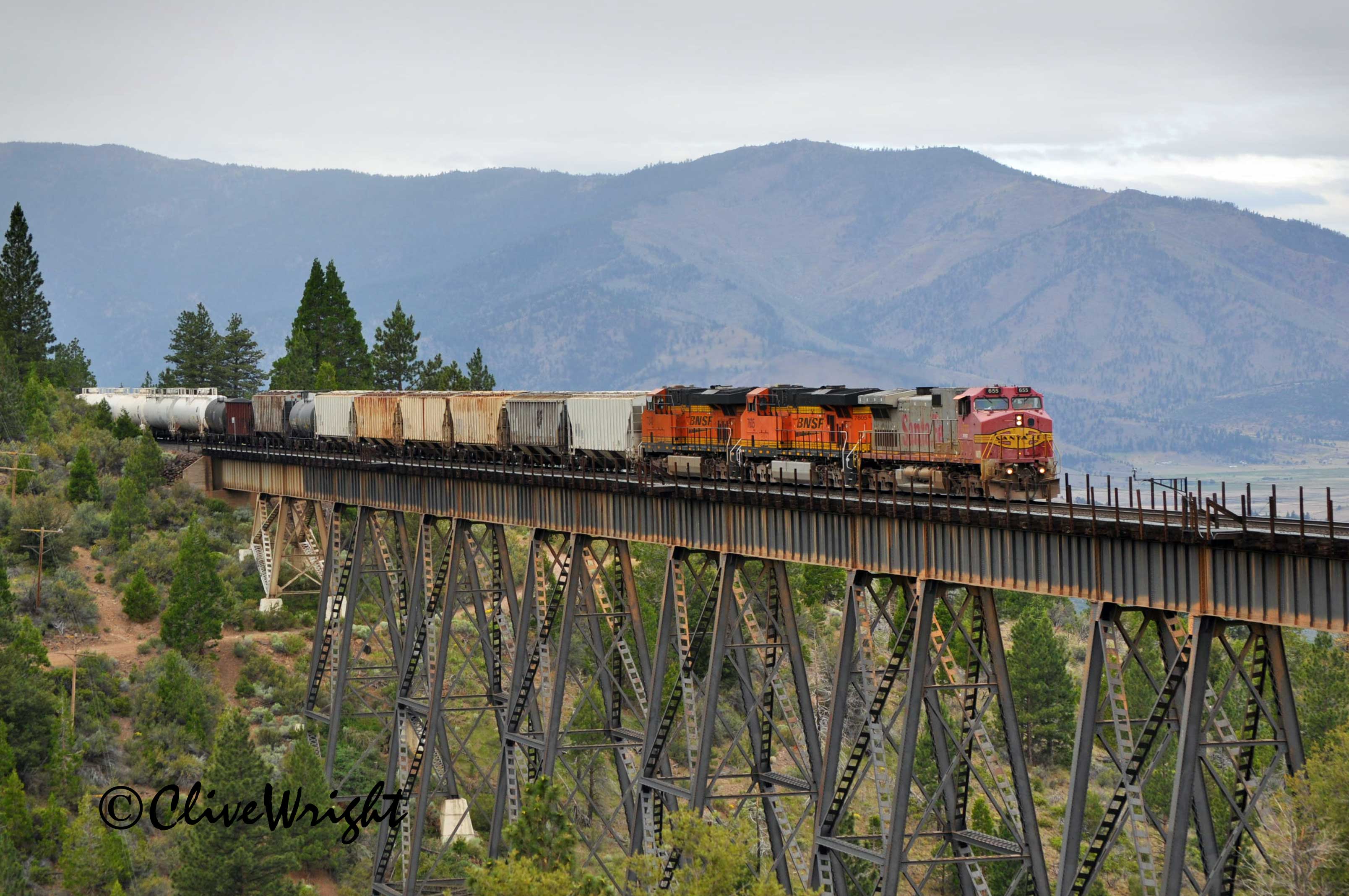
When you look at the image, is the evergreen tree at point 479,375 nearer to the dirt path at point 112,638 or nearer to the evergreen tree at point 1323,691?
the dirt path at point 112,638

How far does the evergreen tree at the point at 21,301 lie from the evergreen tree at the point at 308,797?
8107 centimetres

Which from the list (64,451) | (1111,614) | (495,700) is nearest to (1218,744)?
(1111,614)

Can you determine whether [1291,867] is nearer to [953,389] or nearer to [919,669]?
[919,669]

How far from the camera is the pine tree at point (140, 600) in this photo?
65.2 metres

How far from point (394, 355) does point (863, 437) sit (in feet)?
277

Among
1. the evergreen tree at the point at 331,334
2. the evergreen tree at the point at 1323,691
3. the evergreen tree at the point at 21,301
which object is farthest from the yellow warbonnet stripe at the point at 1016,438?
the evergreen tree at the point at 21,301

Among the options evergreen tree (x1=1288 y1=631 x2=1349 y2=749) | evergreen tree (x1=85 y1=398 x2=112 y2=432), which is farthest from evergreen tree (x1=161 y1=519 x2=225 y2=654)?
evergreen tree (x1=1288 y1=631 x2=1349 y2=749)

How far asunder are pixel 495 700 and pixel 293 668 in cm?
2127

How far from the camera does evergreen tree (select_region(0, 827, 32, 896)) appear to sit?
40.9m

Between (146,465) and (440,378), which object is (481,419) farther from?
(440,378)

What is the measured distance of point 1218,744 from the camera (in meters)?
24.6

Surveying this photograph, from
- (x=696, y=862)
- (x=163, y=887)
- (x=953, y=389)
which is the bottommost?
(x=163, y=887)

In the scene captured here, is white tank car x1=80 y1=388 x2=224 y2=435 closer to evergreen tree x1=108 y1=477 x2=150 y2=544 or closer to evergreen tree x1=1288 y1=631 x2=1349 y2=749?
evergreen tree x1=108 y1=477 x2=150 y2=544

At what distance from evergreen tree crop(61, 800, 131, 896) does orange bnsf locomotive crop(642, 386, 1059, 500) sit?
17.5 m
